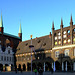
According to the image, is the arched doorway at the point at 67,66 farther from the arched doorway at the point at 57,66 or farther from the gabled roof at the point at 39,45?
the gabled roof at the point at 39,45

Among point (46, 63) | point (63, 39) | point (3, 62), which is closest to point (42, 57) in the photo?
point (46, 63)

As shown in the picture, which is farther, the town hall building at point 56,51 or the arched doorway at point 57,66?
Result: the arched doorway at point 57,66

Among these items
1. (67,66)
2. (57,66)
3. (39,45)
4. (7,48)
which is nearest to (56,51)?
(57,66)

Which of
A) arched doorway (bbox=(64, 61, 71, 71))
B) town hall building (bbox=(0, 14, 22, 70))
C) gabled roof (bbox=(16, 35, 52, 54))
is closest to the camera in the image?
arched doorway (bbox=(64, 61, 71, 71))

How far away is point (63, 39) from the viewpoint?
61.2 meters

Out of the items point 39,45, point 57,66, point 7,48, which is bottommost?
point 57,66

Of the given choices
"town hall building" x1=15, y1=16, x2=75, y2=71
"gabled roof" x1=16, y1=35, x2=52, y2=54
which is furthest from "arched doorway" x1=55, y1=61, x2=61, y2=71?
"gabled roof" x1=16, y1=35, x2=52, y2=54

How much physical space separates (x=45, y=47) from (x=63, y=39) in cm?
1004

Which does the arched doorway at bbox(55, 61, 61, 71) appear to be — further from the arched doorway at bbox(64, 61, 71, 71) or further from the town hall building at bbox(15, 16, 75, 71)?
the arched doorway at bbox(64, 61, 71, 71)

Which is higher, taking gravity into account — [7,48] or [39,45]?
[39,45]

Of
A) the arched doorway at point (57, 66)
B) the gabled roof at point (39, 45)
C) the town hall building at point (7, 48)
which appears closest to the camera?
the arched doorway at point (57, 66)

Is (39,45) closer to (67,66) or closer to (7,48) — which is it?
(67,66)

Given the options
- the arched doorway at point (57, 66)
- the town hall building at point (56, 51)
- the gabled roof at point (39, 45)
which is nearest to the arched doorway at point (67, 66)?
the town hall building at point (56, 51)

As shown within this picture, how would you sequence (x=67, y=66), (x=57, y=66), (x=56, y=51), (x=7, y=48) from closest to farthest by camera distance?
(x=67, y=66) < (x=56, y=51) < (x=57, y=66) < (x=7, y=48)
